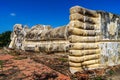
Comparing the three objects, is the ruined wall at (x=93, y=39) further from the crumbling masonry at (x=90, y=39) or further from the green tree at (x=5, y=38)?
the green tree at (x=5, y=38)

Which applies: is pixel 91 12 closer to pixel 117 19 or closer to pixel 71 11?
pixel 71 11

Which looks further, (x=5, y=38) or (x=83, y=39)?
(x=5, y=38)

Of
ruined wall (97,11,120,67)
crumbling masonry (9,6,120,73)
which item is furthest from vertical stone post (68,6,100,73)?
ruined wall (97,11,120,67)

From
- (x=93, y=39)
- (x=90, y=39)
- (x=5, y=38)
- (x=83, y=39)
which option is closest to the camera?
(x=83, y=39)

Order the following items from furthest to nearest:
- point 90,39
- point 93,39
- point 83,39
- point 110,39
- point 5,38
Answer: point 5,38 < point 110,39 < point 93,39 < point 90,39 < point 83,39

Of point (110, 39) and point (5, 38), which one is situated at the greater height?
point (5, 38)

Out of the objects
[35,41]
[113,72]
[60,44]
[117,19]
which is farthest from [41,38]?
[113,72]

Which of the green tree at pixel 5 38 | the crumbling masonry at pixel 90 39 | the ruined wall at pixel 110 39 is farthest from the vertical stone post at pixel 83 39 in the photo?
the green tree at pixel 5 38

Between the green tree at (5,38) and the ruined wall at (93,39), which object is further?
the green tree at (5,38)

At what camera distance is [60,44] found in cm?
1052

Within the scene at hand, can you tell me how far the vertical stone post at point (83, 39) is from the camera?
7.27 m

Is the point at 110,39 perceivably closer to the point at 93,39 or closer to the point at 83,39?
the point at 93,39

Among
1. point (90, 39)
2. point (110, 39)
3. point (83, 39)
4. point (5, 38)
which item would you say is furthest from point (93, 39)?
point (5, 38)

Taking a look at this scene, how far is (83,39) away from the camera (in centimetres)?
750
